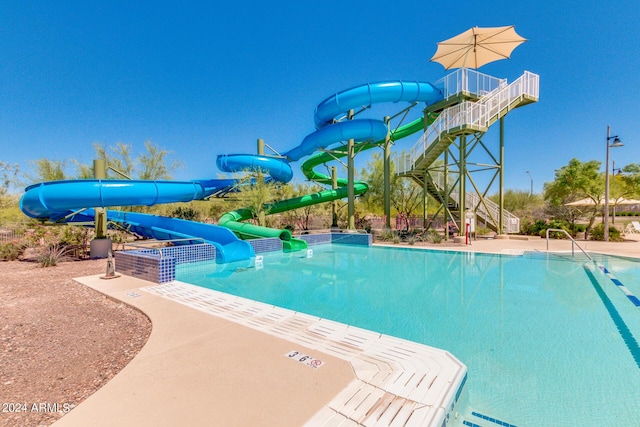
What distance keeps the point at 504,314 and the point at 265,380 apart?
4.02 m

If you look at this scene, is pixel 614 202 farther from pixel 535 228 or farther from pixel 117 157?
pixel 117 157

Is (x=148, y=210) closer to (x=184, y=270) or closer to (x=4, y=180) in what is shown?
(x=4, y=180)

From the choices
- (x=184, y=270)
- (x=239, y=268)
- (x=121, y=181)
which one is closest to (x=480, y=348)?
(x=239, y=268)

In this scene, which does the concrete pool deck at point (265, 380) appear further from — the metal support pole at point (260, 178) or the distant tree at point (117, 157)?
the distant tree at point (117, 157)

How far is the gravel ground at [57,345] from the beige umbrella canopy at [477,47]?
51.5ft

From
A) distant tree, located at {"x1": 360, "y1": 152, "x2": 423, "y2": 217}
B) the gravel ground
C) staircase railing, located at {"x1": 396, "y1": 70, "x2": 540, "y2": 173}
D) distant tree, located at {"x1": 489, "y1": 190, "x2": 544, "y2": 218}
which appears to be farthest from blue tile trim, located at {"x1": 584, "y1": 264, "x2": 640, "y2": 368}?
distant tree, located at {"x1": 489, "y1": 190, "x2": 544, "y2": 218}

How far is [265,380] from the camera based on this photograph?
2316 mm

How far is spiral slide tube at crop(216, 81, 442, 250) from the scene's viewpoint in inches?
495

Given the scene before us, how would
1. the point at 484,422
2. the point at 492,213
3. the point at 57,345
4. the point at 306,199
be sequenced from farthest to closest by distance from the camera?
the point at 306,199 < the point at 492,213 < the point at 57,345 < the point at 484,422

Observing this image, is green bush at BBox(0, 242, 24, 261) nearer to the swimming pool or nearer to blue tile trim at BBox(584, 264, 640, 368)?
the swimming pool

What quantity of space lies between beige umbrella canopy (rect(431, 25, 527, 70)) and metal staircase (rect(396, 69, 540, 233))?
1.50 m

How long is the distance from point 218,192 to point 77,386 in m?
13.3

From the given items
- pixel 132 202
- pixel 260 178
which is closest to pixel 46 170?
pixel 132 202

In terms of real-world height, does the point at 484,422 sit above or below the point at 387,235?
below
